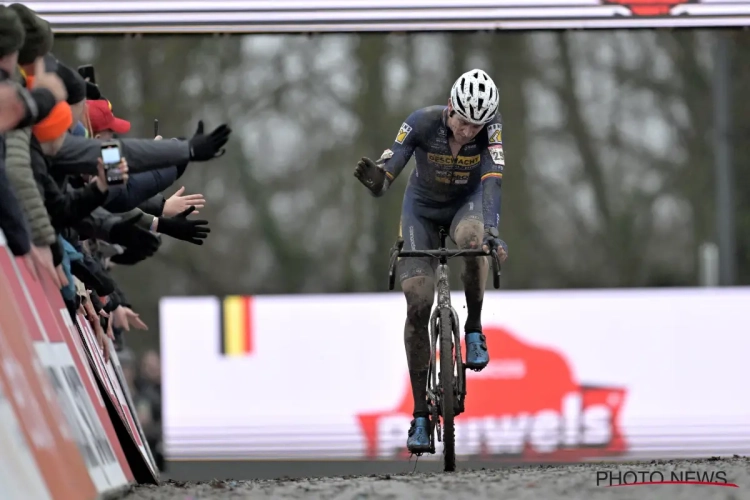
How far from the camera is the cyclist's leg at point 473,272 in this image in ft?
30.8

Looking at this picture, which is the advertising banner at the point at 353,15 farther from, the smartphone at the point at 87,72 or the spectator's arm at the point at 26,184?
the spectator's arm at the point at 26,184

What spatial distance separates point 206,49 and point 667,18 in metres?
11.8

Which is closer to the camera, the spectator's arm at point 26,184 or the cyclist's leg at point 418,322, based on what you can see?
the spectator's arm at point 26,184

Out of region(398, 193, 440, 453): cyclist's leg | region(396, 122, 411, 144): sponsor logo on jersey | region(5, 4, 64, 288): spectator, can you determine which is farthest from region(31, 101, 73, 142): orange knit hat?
region(398, 193, 440, 453): cyclist's leg

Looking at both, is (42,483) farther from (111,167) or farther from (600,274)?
(600,274)

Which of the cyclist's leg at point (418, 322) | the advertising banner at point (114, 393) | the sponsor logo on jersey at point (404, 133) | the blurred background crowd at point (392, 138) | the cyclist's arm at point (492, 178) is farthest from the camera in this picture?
the blurred background crowd at point (392, 138)

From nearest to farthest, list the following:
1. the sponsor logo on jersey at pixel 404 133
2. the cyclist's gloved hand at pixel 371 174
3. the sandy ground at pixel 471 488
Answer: the sandy ground at pixel 471 488 → the cyclist's gloved hand at pixel 371 174 → the sponsor logo on jersey at pixel 404 133

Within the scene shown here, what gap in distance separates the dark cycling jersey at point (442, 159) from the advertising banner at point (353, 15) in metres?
4.52

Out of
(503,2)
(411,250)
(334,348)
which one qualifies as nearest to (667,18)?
(503,2)

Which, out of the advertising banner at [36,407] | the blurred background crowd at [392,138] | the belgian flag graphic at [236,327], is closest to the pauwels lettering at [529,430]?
the belgian flag graphic at [236,327]

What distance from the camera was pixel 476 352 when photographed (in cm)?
944

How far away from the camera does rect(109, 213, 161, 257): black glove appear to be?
331 inches

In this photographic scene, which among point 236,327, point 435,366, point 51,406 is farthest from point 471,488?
point 236,327

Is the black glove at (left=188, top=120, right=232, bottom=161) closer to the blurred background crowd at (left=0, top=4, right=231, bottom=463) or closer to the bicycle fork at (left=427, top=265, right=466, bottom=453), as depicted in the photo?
the blurred background crowd at (left=0, top=4, right=231, bottom=463)
